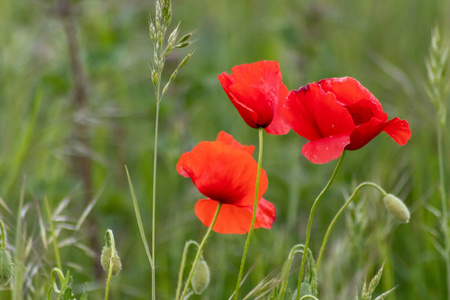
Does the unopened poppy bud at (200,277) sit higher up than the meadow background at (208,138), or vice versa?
→ the unopened poppy bud at (200,277)

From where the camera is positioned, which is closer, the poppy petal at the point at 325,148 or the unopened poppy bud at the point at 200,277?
the poppy petal at the point at 325,148

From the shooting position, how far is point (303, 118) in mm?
917

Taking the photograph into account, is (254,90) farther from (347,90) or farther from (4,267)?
(4,267)

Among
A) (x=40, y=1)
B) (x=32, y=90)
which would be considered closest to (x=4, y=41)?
(x=32, y=90)

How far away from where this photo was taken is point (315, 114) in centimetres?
91

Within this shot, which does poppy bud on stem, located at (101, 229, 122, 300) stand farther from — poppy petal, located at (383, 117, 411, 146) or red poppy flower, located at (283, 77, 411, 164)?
poppy petal, located at (383, 117, 411, 146)

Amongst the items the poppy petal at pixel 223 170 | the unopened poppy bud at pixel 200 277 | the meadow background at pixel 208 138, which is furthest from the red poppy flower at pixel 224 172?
the meadow background at pixel 208 138

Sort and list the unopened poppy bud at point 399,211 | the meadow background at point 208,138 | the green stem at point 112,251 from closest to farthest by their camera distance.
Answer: the green stem at point 112,251 → the unopened poppy bud at point 399,211 → the meadow background at point 208,138

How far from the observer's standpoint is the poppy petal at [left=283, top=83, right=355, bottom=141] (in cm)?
89

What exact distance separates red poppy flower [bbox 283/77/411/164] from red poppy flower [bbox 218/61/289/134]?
3 centimetres

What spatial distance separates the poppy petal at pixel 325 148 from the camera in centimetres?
86

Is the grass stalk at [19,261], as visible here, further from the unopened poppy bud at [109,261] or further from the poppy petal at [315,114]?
the poppy petal at [315,114]

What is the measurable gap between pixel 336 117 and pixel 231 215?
0.21 meters

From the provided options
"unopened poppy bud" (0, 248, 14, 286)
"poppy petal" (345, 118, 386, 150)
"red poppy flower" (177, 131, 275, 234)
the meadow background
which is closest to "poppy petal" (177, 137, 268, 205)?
"red poppy flower" (177, 131, 275, 234)
